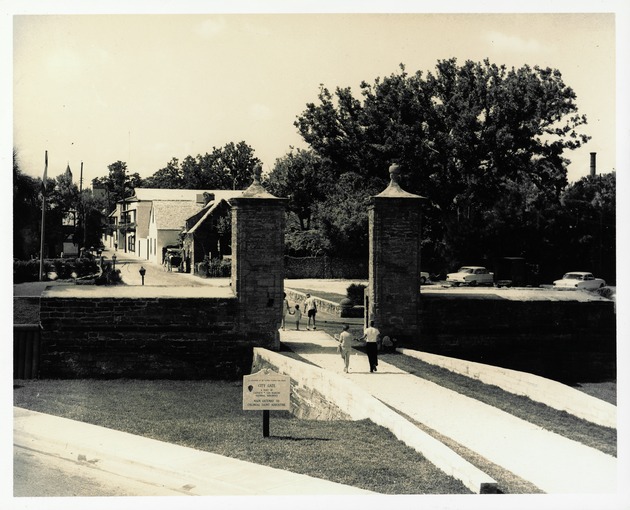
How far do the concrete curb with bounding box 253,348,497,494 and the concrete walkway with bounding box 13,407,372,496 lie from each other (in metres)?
1.19

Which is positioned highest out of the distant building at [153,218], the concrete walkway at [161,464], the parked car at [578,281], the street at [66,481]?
the distant building at [153,218]

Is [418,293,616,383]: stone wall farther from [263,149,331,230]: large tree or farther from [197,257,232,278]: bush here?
[263,149,331,230]: large tree

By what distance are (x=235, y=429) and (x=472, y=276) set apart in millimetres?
28970

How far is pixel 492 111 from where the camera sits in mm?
34188

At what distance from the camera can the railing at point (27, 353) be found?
1811 centimetres

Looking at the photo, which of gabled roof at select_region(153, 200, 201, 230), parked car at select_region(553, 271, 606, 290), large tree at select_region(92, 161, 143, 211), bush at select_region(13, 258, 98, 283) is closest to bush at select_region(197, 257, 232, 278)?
gabled roof at select_region(153, 200, 201, 230)

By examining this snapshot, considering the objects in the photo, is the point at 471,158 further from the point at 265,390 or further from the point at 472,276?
the point at 265,390

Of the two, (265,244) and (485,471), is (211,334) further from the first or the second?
(485,471)

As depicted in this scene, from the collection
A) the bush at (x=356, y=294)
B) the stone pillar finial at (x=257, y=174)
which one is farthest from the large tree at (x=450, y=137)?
the stone pillar finial at (x=257, y=174)

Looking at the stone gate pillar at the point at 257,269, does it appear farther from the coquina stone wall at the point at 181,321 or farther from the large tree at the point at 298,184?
the large tree at the point at 298,184

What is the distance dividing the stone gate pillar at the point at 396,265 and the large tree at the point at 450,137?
46.0 feet

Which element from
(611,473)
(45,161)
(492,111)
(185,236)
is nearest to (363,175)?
(492,111)

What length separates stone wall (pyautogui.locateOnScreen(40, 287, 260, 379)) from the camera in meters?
18.3

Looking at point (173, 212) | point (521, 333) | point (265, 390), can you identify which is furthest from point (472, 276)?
point (265, 390)
